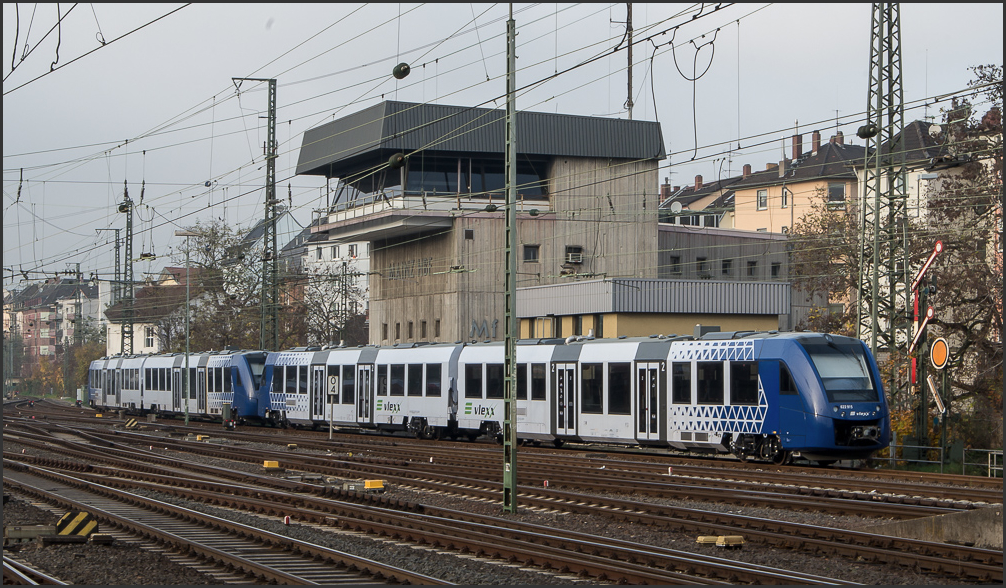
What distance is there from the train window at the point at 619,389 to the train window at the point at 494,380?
475 centimetres

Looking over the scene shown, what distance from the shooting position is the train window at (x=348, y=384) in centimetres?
3931

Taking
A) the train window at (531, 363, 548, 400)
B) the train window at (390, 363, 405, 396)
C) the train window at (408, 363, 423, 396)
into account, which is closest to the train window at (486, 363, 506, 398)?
the train window at (531, 363, 548, 400)

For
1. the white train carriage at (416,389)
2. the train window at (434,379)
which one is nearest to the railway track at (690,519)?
the white train carriage at (416,389)

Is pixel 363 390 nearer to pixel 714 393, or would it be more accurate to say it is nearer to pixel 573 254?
pixel 714 393

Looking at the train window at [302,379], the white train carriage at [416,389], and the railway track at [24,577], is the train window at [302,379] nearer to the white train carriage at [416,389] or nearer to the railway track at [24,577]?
the white train carriage at [416,389]

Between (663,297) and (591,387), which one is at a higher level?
(663,297)

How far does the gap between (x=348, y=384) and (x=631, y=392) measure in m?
15.5

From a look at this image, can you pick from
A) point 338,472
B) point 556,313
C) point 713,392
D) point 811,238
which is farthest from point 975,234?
point 338,472

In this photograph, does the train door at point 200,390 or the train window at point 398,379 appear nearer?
the train window at point 398,379

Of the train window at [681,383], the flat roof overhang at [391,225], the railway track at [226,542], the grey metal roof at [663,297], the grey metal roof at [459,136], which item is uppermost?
the grey metal roof at [459,136]

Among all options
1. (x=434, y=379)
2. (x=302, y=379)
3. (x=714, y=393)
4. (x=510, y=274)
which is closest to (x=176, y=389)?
(x=302, y=379)

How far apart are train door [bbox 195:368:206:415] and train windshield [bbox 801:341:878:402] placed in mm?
35678

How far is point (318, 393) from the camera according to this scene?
41.9 m

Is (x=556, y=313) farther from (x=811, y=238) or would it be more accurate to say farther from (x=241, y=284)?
(x=241, y=284)
